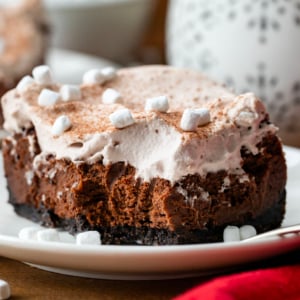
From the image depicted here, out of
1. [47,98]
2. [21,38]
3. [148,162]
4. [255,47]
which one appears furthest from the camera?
[21,38]

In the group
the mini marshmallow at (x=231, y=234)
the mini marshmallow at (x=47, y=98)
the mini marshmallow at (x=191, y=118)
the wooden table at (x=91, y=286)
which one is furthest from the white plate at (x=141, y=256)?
the mini marshmallow at (x=47, y=98)

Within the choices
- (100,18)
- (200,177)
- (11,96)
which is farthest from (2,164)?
(100,18)

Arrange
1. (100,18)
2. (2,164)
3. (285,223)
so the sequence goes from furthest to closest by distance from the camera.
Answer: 1. (100,18)
2. (2,164)
3. (285,223)

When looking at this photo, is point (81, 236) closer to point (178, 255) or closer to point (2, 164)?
point (178, 255)

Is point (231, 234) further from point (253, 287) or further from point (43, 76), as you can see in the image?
point (43, 76)

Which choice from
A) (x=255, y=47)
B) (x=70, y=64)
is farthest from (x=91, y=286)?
(x=70, y=64)

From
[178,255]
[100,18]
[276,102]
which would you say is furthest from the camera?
[100,18]

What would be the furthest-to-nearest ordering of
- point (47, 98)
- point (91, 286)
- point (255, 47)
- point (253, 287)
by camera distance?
point (255, 47) → point (47, 98) → point (91, 286) → point (253, 287)
